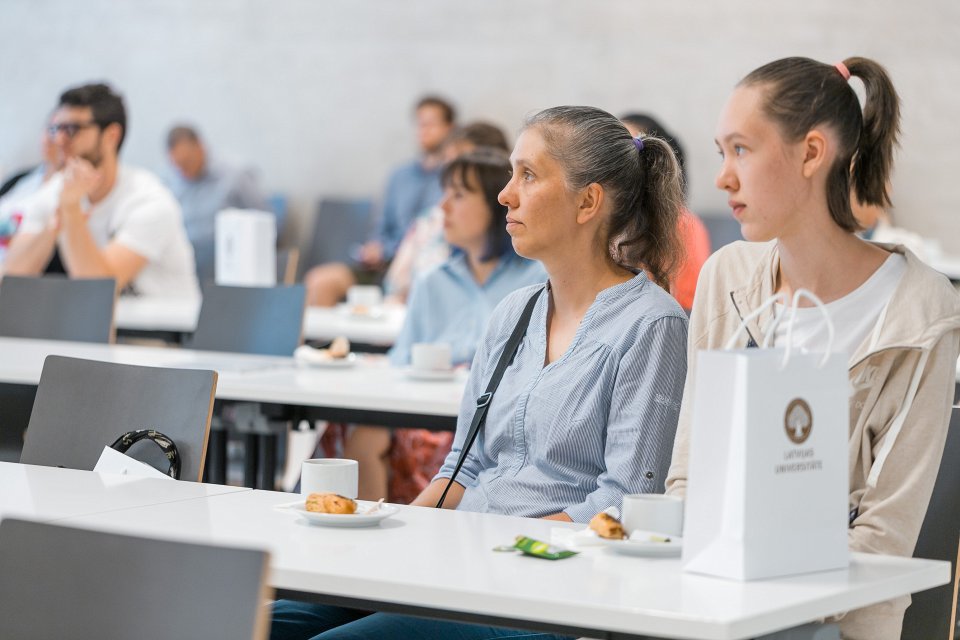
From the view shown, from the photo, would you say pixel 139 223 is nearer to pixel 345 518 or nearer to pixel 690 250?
pixel 690 250

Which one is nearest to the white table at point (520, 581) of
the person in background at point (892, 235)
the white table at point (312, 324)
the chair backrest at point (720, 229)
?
the white table at point (312, 324)

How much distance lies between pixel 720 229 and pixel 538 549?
548 cm

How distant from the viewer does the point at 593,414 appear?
207 centimetres

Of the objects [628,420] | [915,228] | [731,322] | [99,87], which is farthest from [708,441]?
[915,228]

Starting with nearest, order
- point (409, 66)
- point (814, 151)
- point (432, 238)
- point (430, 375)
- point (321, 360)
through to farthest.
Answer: point (814, 151)
point (430, 375)
point (321, 360)
point (432, 238)
point (409, 66)

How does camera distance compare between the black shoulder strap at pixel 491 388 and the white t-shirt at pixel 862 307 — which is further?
the black shoulder strap at pixel 491 388

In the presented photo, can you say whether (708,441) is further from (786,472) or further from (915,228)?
(915,228)

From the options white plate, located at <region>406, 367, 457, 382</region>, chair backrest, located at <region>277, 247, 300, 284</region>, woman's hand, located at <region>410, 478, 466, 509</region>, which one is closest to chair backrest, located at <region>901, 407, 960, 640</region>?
woman's hand, located at <region>410, 478, 466, 509</region>

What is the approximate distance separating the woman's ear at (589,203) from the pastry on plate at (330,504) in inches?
30.6

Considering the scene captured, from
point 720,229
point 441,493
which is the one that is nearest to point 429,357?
point 441,493

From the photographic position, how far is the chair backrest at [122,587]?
1.14 meters

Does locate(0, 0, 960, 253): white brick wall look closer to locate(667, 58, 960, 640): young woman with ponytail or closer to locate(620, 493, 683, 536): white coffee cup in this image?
locate(667, 58, 960, 640): young woman with ponytail

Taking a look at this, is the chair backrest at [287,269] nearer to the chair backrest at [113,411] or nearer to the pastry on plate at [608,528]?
the chair backrest at [113,411]

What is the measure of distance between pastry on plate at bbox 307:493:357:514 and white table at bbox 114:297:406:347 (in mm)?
2383
